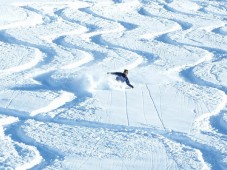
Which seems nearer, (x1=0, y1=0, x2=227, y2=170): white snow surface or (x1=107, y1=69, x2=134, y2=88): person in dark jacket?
(x1=0, y1=0, x2=227, y2=170): white snow surface

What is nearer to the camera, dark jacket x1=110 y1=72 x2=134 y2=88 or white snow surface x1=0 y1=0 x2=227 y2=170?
white snow surface x1=0 y1=0 x2=227 y2=170

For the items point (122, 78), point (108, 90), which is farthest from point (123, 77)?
point (108, 90)

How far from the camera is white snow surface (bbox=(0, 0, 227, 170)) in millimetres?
5504

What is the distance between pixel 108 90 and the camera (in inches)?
295

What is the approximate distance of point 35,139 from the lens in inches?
223

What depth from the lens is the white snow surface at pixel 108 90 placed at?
18.1 ft

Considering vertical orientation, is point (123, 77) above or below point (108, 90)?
above

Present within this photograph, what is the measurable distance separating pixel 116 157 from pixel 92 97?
72.9 inches

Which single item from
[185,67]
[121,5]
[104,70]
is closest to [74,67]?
[104,70]

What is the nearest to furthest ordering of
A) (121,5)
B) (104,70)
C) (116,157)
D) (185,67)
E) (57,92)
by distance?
(116,157) → (57,92) → (104,70) → (185,67) → (121,5)

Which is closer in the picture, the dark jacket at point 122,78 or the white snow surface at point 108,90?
the white snow surface at point 108,90

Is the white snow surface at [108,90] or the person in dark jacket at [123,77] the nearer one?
the white snow surface at [108,90]

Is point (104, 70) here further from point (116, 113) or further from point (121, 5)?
point (121, 5)

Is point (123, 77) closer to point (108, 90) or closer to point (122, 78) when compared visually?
point (122, 78)
